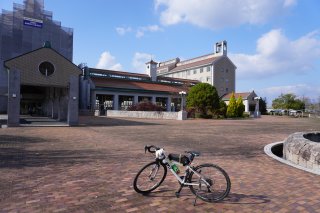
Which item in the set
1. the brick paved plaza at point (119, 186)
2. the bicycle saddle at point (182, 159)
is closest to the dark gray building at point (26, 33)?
the brick paved plaza at point (119, 186)

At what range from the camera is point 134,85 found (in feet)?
186

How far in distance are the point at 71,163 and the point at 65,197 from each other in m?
2.95

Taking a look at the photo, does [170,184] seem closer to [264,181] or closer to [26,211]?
[264,181]

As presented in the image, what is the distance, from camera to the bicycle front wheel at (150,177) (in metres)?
5.35

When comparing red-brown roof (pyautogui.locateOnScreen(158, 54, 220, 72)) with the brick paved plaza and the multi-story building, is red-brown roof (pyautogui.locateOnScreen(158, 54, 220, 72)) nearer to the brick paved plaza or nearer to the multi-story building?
the multi-story building

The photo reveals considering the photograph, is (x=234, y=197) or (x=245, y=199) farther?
(x=234, y=197)

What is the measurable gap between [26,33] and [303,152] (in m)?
50.5

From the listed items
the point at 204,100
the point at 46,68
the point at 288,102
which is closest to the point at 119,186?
the point at 46,68

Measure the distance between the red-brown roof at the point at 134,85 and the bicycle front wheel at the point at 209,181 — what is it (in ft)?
154

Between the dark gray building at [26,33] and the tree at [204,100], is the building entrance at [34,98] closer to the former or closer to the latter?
the dark gray building at [26,33]

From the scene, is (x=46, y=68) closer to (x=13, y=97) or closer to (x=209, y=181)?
(x=13, y=97)

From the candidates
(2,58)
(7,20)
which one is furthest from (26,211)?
(7,20)

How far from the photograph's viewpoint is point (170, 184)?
5.98 m

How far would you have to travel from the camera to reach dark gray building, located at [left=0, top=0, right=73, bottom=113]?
46625mm
